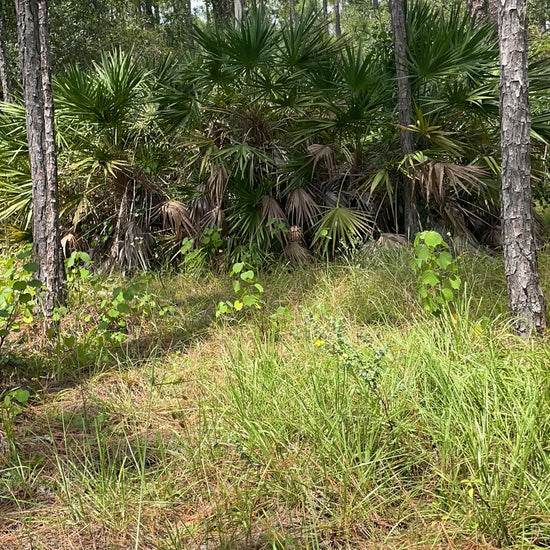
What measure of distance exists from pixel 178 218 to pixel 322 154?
178 centimetres

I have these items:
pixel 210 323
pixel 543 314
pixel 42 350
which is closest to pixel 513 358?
pixel 543 314

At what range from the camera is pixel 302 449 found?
8.52 ft

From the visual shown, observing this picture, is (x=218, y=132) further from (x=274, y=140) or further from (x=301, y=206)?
(x=301, y=206)

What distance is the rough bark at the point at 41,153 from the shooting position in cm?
471

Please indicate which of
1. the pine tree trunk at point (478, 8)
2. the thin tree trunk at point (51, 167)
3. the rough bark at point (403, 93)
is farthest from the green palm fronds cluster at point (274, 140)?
the pine tree trunk at point (478, 8)

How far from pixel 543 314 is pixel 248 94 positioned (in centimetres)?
416

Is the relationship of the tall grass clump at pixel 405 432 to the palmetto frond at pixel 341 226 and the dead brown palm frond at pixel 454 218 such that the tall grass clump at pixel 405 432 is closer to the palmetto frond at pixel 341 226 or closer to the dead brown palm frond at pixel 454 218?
the palmetto frond at pixel 341 226

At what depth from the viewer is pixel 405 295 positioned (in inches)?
173

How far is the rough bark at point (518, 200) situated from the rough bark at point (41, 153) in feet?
11.3

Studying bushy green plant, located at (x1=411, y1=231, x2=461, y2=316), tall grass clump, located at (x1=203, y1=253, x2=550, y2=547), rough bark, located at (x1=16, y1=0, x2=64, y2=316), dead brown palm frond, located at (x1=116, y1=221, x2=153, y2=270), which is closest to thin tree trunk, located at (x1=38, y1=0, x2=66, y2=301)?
rough bark, located at (x1=16, y1=0, x2=64, y2=316)

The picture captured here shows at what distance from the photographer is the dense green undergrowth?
220 cm

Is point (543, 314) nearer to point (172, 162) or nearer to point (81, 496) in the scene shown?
point (81, 496)

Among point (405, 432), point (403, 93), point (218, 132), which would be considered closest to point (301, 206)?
point (218, 132)

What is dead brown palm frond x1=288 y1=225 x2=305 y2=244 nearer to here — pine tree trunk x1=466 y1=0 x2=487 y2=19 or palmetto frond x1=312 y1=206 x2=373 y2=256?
palmetto frond x1=312 y1=206 x2=373 y2=256
